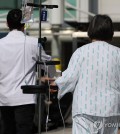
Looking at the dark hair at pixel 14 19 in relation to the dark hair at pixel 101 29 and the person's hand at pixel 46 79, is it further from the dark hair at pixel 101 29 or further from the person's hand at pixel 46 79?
the dark hair at pixel 101 29

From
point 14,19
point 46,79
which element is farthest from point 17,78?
point 14,19

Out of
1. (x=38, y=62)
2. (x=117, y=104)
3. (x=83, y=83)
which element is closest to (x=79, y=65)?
(x=83, y=83)

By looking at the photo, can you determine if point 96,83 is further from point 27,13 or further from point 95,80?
point 27,13

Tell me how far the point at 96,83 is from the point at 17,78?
4.05 ft

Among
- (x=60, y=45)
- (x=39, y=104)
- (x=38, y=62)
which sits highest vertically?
(x=38, y=62)

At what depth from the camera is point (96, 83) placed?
3928 mm

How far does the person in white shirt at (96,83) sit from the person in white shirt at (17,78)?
0.96 meters

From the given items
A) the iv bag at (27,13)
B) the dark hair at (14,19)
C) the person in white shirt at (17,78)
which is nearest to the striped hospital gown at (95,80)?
the person in white shirt at (17,78)

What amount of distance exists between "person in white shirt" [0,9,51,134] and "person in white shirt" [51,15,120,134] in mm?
964

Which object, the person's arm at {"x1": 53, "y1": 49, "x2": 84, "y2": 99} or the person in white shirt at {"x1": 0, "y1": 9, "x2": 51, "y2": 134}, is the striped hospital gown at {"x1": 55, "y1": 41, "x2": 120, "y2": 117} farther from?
the person in white shirt at {"x1": 0, "y1": 9, "x2": 51, "y2": 134}

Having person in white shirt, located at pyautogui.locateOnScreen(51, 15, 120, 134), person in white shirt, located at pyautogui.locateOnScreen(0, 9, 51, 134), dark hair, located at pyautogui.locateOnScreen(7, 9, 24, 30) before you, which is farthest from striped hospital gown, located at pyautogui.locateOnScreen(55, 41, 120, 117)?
dark hair, located at pyautogui.locateOnScreen(7, 9, 24, 30)

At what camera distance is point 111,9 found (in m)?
15.8

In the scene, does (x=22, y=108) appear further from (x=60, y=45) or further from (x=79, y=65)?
(x=60, y=45)

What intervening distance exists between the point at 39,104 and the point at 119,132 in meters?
1.11
